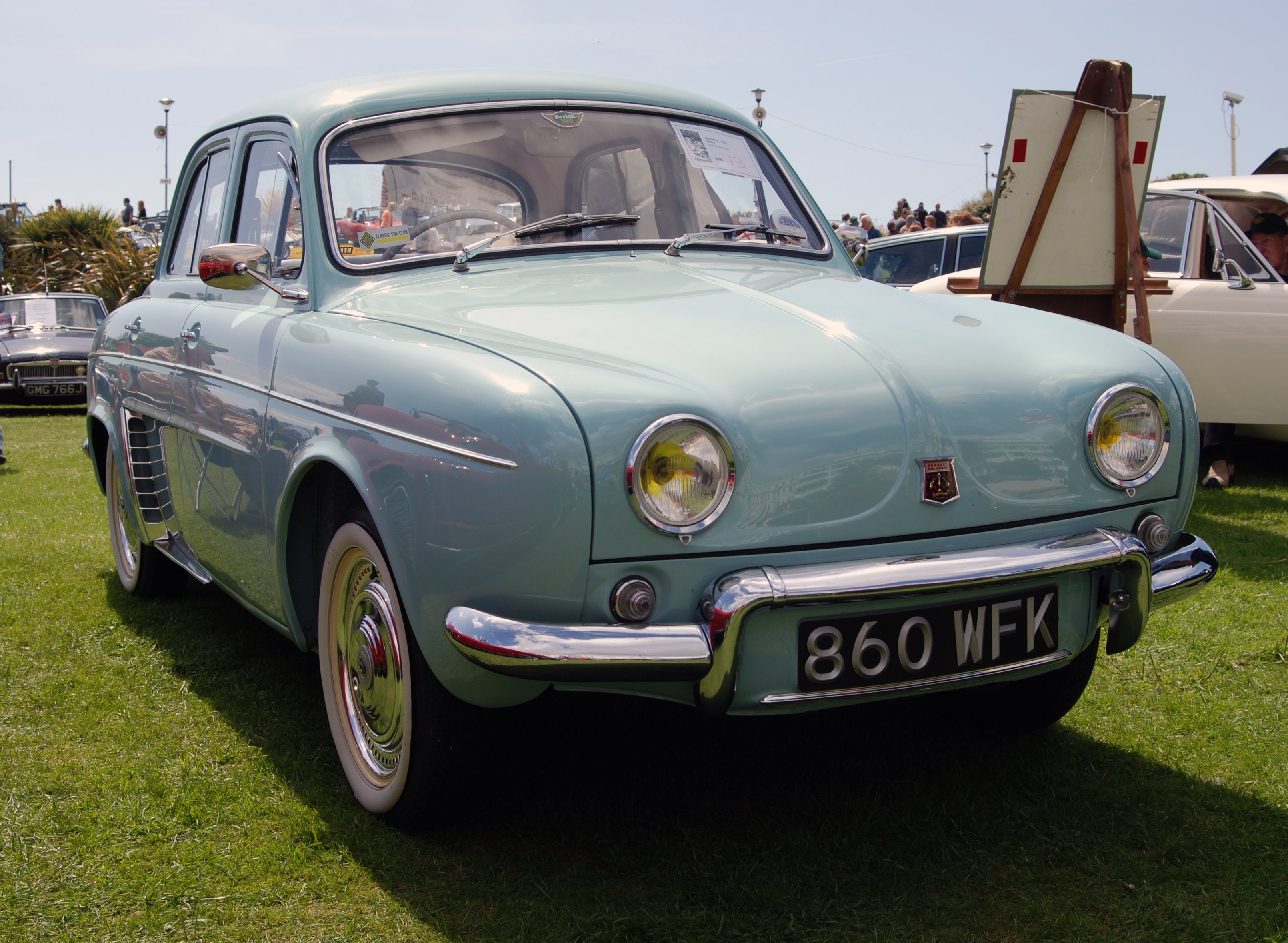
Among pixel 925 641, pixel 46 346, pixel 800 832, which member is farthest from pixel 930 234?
pixel 46 346

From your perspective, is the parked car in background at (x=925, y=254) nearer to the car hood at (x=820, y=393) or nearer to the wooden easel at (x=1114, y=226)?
the wooden easel at (x=1114, y=226)

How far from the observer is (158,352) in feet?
12.8

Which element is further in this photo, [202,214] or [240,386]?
[202,214]

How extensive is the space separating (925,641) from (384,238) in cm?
179

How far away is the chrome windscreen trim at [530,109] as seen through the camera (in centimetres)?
321

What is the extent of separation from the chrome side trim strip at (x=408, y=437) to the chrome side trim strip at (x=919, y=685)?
0.67 metres

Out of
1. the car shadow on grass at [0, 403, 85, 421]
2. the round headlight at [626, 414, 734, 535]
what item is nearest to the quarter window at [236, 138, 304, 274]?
the round headlight at [626, 414, 734, 535]

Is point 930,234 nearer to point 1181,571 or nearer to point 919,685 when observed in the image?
point 1181,571

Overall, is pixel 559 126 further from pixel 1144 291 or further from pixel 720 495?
pixel 1144 291

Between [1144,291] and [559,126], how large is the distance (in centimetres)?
342

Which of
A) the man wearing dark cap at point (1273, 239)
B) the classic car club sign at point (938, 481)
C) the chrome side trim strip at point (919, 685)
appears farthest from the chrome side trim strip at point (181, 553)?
the man wearing dark cap at point (1273, 239)

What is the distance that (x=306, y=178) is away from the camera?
3.30 metres

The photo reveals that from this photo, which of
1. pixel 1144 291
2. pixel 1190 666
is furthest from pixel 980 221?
pixel 1190 666

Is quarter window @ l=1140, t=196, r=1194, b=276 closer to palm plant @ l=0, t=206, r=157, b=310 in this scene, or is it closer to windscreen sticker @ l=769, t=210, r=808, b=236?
windscreen sticker @ l=769, t=210, r=808, b=236
